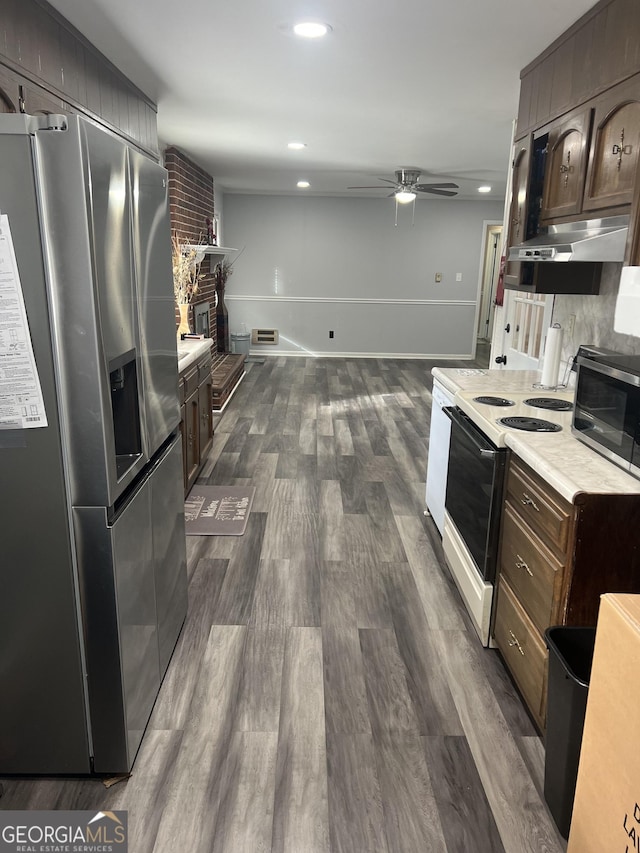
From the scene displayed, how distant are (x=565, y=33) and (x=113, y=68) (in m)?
2.19

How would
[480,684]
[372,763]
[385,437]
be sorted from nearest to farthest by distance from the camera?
[372,763] → [480,684] → [385,437]

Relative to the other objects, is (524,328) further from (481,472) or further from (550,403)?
(481,472)

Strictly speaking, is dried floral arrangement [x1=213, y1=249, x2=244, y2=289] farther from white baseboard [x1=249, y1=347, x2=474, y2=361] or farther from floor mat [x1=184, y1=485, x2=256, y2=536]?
floor mat [x1=184, y1=485, x2=256, y2=536]

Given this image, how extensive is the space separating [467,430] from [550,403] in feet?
1.48

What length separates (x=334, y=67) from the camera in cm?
311

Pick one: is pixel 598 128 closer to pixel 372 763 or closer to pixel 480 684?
pixel 480 684

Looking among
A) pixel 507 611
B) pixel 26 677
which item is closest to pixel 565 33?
pixel 507 611

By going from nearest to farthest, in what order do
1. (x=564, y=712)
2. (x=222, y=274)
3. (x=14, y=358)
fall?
(x=14, y=358) → (x=564, y=712) → (x=222, y=274)

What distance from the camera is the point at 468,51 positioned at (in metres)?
2.85

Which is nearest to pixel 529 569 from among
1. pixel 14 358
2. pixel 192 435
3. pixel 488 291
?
pixel 14 358

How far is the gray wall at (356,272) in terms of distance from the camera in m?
8.95

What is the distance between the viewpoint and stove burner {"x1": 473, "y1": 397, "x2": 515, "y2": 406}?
2773 millimetres

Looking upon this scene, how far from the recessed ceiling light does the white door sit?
5.64 feet

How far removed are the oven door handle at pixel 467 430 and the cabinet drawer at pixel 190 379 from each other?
1583 millimetres
